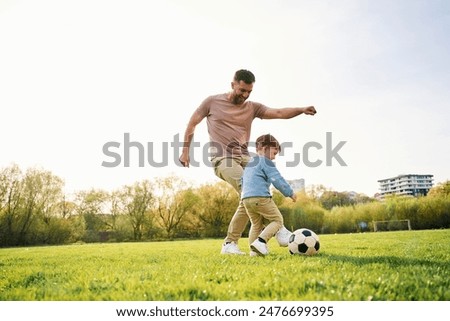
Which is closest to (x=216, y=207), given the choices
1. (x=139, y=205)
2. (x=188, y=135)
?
(x=139, y=205)

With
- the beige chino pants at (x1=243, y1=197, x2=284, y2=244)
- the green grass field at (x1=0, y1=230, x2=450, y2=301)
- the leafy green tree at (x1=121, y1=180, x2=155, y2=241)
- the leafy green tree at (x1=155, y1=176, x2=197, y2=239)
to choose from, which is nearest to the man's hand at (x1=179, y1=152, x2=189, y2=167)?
the beige chino pants at (x1=243, y1=197, x2=284, y2=244)

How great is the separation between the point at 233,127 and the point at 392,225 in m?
22.2

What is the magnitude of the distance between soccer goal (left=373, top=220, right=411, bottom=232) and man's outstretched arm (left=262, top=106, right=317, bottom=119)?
20.3 metres

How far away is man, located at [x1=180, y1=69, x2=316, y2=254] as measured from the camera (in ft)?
16.2

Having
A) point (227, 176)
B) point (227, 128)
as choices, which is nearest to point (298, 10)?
point (227, 128)

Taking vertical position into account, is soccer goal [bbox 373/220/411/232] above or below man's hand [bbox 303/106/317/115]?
below

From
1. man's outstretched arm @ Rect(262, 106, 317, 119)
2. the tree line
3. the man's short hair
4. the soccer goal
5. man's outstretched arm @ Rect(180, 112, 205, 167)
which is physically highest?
the man's short hair

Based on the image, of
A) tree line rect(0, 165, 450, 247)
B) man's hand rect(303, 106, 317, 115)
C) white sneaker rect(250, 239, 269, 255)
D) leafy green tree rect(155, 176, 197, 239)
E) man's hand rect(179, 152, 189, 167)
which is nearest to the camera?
white sneaker rect(250, 239, 269, 255)

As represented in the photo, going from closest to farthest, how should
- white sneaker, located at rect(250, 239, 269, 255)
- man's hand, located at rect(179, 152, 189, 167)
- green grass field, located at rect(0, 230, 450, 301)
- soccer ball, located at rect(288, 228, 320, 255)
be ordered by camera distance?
1. green grass field, located at rect(0, 230, 450, 301)
2. white sneaker, located at rect(250, 239, 269, 255)
3. soccer ball, located at rect(288, 228, 320, 255)
4. man's hand, located at rect(179, 152, 189, 167)

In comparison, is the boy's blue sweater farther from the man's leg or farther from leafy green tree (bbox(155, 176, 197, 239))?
leafy green tree (bbox(155, 176, 197, 239))

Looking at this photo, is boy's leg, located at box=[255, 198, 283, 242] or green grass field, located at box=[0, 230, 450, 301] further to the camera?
boy's leg, located at box=[255, 198, 283, 242]

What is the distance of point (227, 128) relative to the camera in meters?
5.14

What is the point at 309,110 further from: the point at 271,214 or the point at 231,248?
the point at 231,248
